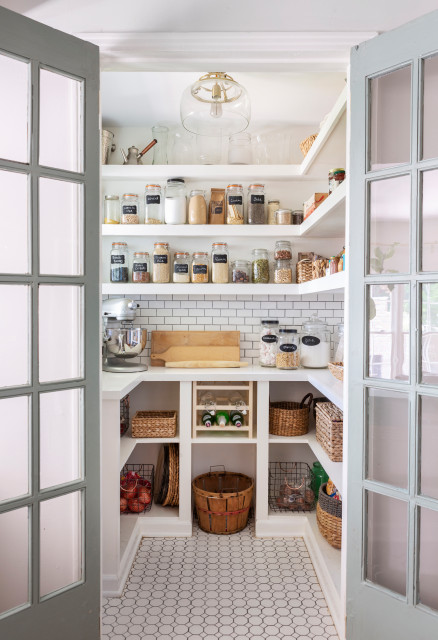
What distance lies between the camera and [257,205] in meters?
3.32

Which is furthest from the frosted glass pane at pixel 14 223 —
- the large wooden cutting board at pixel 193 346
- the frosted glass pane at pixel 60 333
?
the large wooden cutting board at pixel 193 346

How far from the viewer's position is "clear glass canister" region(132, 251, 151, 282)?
3338 mm

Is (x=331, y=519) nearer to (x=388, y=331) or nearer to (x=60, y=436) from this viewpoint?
(x=388, y=331)

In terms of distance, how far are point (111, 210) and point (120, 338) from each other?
3.13ft

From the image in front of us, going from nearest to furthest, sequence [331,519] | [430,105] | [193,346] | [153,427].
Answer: [430,105] → [331,519] → [153,427] → [193,346]

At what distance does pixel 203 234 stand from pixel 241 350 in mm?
886

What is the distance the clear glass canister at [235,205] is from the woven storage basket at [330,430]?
53.9 inches

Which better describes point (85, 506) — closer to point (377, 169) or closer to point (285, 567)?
point (285, 567)

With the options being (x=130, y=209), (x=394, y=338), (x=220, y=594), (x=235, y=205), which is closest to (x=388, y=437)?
(x=394, y=338)

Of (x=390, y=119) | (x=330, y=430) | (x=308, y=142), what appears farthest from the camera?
(x=308, y=142)

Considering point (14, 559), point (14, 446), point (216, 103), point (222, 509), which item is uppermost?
point (216, 103)

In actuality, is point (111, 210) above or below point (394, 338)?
above

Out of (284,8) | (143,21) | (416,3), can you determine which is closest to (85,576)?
(143,21)

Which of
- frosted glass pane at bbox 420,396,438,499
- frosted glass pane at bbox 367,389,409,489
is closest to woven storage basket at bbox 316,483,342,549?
frosted glass pane at bbox 367,389,409,489
